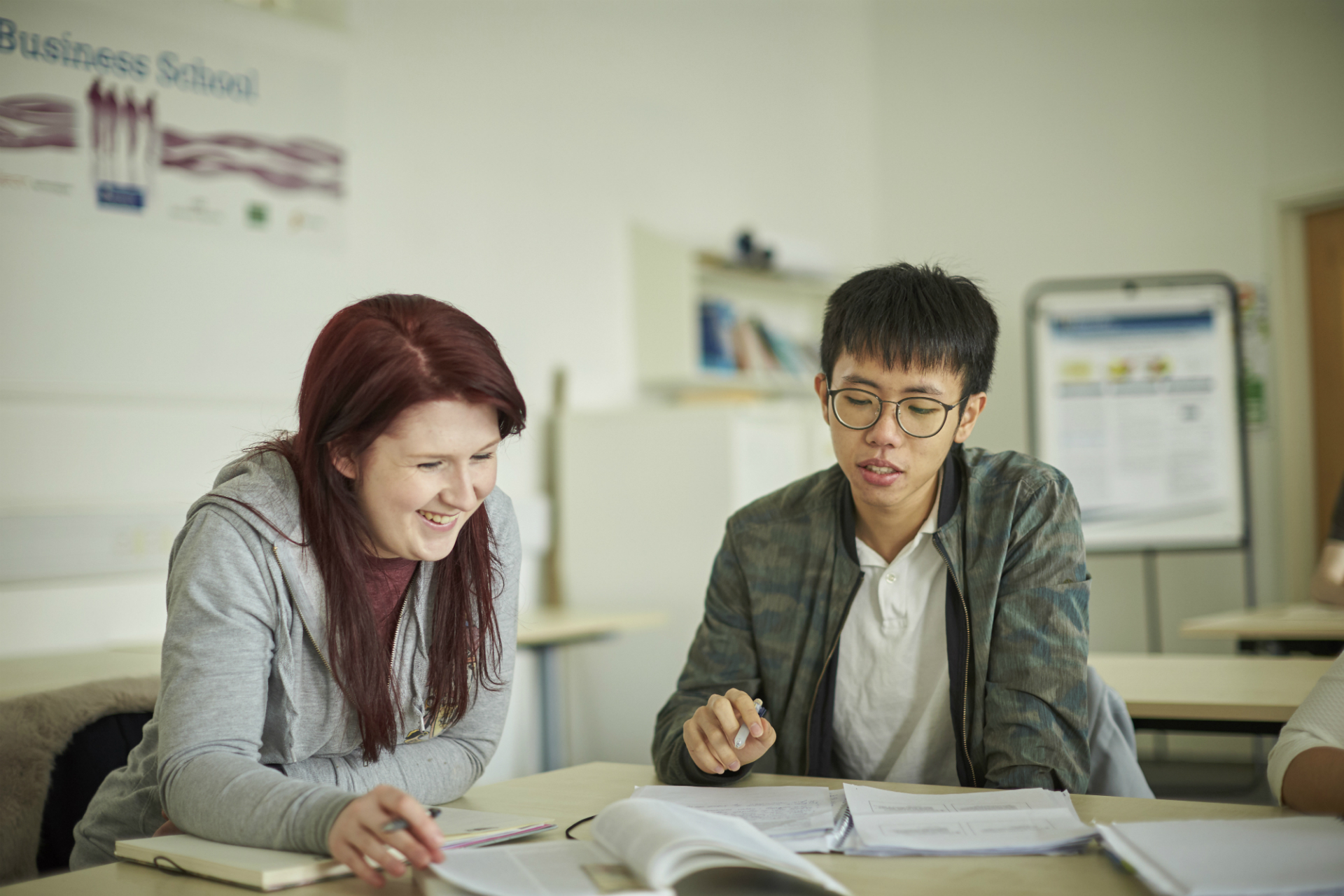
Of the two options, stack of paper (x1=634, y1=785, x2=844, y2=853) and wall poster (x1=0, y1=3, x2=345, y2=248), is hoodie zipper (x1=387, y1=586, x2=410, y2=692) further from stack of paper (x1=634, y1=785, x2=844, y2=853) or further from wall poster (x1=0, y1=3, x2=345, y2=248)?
wall poster (x1=0, y1=3, x2=345, y2=248)

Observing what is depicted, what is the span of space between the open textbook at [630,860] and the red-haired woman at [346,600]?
0.81 feet

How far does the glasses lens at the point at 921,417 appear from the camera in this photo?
155cm

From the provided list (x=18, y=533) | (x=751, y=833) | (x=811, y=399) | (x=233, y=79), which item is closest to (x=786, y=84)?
(x=811, y=399)

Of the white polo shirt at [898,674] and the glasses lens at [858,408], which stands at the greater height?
the glasses lens at [858,408]

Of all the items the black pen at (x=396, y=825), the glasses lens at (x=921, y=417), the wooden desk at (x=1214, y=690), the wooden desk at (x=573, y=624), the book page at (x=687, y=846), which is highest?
the glasses lens at (x=921, y=417)

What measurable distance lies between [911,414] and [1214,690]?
75 centimetres

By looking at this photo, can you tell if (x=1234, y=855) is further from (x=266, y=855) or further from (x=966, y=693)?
(x=266, y=855)

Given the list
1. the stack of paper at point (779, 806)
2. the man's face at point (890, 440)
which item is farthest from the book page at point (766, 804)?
the man's face at point (890, 440)

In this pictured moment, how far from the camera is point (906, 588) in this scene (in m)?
1.65

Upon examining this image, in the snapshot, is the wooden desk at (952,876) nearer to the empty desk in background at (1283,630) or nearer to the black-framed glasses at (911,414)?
the black-framed glasses at (911,414)

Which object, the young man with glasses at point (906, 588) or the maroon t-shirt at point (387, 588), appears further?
the young man with glasses at point (906, 588)

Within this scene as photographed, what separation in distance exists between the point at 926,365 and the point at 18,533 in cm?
229

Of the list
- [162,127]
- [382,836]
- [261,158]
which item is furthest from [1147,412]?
[382,836]

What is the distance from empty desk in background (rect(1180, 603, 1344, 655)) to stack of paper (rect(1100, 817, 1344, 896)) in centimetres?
177
